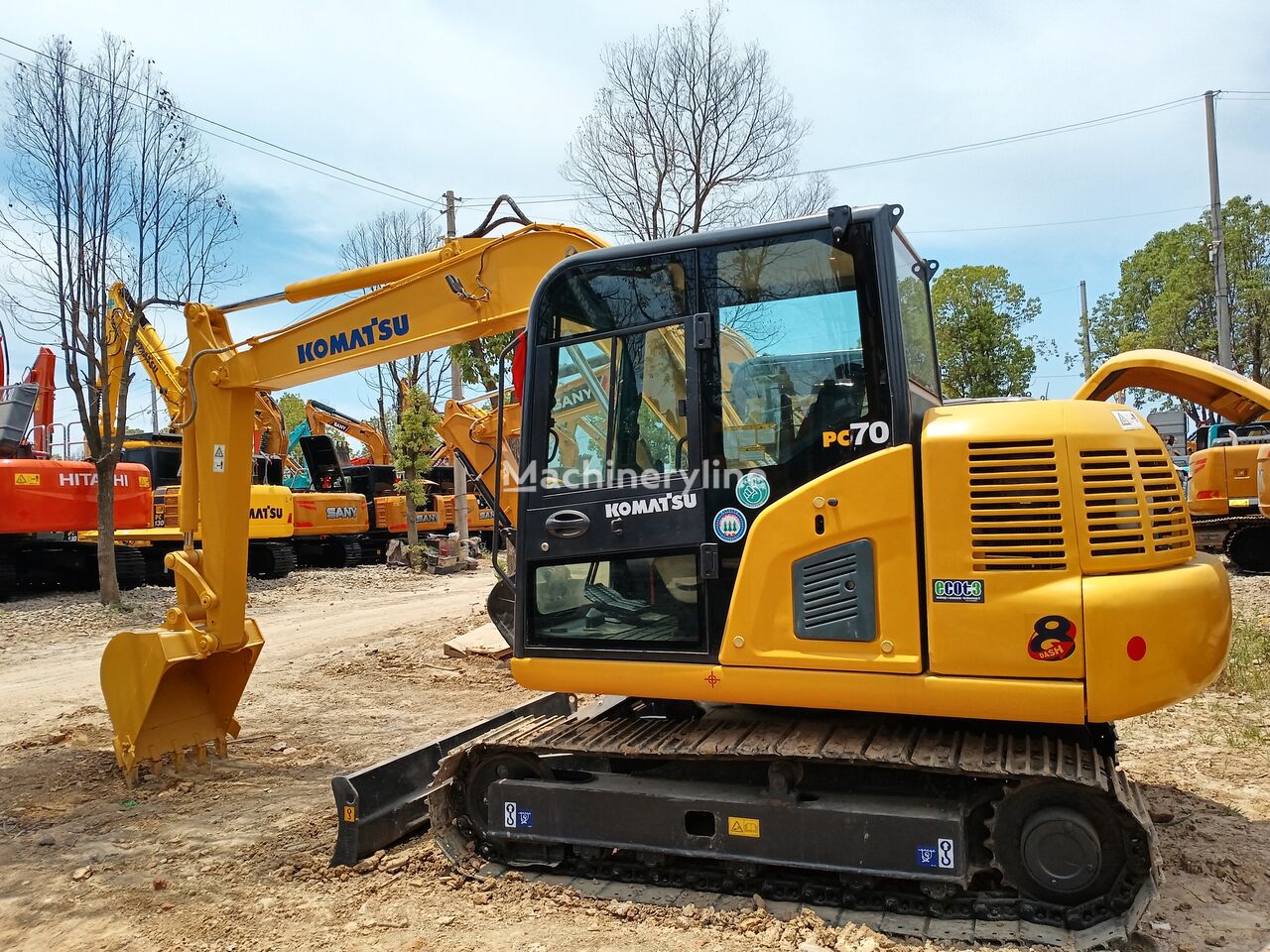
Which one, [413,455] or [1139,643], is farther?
[413,455]

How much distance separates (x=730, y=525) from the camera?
427 centimetres

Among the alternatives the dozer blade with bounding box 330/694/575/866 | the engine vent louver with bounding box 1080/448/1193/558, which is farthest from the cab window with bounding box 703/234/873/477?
the dozer blade with bounding box 330/694/575/866

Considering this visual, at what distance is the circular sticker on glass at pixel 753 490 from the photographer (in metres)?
4.22

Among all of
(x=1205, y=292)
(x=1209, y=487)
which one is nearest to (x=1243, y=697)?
(x=1209, y=487)

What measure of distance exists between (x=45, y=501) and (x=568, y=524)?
43.4 ft

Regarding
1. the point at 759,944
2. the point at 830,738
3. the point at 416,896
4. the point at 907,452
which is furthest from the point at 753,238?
the point at 416,896

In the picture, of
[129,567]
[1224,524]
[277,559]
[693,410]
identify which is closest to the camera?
[693,410]

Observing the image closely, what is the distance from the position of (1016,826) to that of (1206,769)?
306cm

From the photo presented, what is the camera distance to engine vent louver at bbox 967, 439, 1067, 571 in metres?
3.81

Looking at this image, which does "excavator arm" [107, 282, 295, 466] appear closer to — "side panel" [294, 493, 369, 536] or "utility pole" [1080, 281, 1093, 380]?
"side panel" [294, 493, 369, 536]

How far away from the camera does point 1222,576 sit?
4.09m

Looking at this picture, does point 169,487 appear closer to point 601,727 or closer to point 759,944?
point 601,727

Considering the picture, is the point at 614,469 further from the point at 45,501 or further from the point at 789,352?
the point at 45,501

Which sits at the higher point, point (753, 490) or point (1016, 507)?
point (753, 490)
